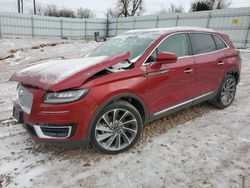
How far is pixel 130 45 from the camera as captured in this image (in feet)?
11.7

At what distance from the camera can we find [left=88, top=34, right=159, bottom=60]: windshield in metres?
3.30

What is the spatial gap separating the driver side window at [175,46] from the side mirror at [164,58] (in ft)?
0.33

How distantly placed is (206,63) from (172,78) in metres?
1.01

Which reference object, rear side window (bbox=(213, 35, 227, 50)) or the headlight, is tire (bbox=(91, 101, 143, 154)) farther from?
rear side window (bbox=(213, 35, 227, 50))

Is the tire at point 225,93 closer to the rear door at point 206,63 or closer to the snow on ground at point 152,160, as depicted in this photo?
the rear door at point 206,63

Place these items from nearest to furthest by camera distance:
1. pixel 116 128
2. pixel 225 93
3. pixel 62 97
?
pixel 62 97
pixel 116 128
pixel 225 93

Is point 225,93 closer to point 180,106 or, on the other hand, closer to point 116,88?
point 180,106

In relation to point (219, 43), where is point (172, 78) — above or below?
below

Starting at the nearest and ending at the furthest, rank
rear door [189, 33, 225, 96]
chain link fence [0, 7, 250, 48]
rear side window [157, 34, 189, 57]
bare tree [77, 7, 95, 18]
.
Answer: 1. rear side window [157, 34, 189, 57]
2. rear door [189, 33, 225, 96]
3. chain link fence [0, 7, 250, 48]
4. bare tree [77, 7, 95, 18]

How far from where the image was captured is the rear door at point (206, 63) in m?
3.88

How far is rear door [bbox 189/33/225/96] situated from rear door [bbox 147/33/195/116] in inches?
7.0

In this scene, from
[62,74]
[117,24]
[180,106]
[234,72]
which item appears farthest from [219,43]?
[117,24]

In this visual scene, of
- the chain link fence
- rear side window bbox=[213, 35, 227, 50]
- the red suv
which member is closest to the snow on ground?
the red suv

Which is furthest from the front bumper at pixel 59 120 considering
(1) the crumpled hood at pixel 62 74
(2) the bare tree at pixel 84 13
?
(2) the bare tree at pixel 84 13
